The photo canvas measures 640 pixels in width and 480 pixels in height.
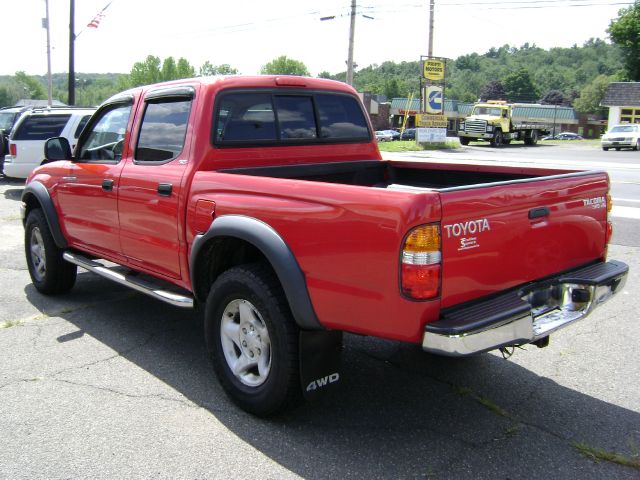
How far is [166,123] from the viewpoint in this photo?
14.5ft

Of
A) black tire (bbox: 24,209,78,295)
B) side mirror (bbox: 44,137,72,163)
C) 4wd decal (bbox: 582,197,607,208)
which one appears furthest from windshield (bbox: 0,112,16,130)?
4wd decal (bbox: 582,197,607,208)

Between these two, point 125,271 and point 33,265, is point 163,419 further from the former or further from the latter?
point 33,265

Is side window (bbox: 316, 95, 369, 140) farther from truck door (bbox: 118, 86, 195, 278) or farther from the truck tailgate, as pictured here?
the truck tailgate

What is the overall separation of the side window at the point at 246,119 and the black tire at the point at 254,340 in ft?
3.82

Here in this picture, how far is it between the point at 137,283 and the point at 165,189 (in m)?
0.84

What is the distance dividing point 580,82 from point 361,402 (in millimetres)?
150046

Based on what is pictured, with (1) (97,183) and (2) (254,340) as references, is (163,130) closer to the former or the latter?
(1) (97,183)

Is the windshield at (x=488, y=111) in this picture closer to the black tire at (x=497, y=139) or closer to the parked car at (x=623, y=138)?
the black tire at (x=497, y=139)

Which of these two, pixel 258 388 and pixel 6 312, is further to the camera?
pixel 6 312

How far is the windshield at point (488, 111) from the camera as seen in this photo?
37.9m

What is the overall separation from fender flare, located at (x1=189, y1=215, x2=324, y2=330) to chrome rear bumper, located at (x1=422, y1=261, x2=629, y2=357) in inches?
26.1

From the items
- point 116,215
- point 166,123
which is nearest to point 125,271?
point 116,215

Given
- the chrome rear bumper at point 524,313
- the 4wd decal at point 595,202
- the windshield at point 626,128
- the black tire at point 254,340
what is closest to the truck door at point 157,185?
the black tire at point 254,340

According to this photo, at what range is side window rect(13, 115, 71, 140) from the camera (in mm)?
13637
